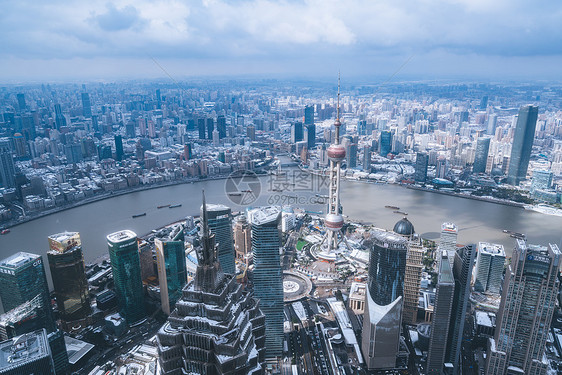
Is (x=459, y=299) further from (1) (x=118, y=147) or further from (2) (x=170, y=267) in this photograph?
(1) (x=118, y=147)

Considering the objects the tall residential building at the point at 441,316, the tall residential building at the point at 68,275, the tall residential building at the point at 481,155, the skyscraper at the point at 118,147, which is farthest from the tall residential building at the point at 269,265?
the skyscraper at the point at 118,147

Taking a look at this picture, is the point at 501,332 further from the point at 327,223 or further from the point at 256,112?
the point at 256,112

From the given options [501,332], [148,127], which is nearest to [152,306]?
[501,332]

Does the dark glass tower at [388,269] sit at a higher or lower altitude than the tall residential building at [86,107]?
lower

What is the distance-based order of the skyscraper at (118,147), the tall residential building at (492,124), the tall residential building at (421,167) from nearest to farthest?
the tall residential building at (421,167), the skyscraper at (118,147), the tall residential building at (492,124)

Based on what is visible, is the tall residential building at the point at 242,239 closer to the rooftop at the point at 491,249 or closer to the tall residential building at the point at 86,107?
the rooftop at the point at 491,249

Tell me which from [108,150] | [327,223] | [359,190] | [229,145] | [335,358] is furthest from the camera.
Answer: [229,145]
